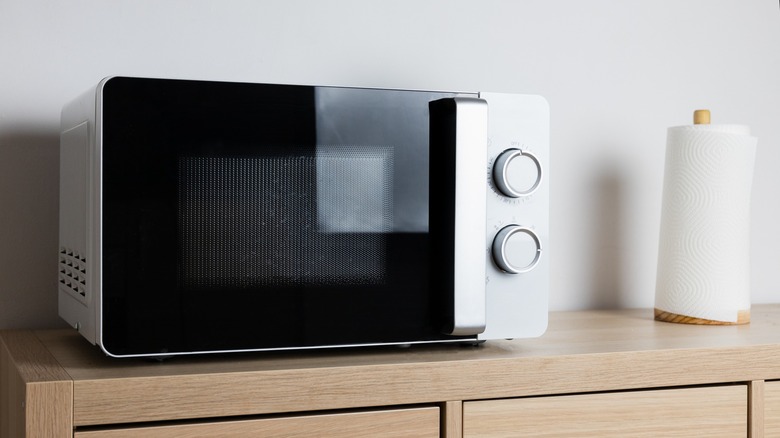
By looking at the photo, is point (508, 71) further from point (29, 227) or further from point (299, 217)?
point (29, 227)

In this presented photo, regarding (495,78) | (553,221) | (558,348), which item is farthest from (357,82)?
(558,348)

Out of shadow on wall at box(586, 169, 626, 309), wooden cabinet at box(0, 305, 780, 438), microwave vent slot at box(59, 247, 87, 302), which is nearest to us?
wooden cabinet at box(0, 305, 780, 438)

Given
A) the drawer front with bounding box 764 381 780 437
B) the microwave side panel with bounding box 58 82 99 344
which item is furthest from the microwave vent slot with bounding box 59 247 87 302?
the drawer front with bounding box 764 381 780 437

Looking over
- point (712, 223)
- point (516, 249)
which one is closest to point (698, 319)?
point (712, 223)

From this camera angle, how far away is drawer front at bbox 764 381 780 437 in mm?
1085

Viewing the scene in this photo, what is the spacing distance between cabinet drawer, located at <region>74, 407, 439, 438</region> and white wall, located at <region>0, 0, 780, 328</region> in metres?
0.45

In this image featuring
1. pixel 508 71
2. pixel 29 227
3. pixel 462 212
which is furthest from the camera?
pixel 508 71

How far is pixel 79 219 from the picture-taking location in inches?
39.3

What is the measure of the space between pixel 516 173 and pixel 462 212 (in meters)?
0.10

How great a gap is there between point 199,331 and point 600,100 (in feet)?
2.94

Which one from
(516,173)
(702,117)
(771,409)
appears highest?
(702,117)

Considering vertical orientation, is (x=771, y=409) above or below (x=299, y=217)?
below

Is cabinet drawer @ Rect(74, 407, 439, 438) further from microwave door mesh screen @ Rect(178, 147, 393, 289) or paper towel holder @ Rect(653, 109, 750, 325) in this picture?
paper towel holder @ Rect(653, 109, 750, 325)

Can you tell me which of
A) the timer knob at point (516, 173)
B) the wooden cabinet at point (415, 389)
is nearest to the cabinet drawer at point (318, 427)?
the wooden cabinet at point (415, 389)
